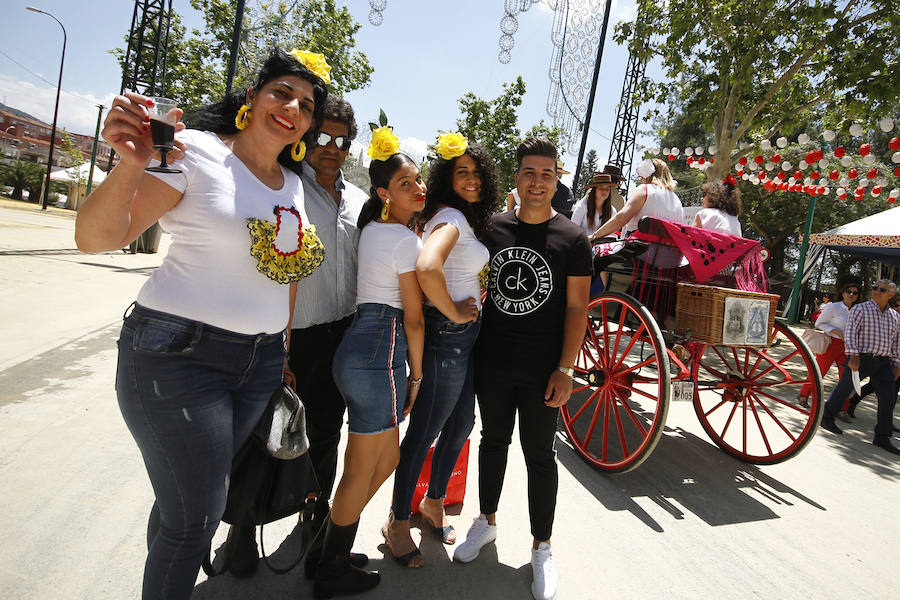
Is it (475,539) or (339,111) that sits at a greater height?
(339,111)

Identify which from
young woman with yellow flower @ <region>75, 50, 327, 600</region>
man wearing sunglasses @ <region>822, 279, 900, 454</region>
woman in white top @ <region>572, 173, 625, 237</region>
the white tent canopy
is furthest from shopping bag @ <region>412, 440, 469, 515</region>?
the white tent canopy

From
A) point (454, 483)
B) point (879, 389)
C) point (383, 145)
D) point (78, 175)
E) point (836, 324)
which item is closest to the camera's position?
point (383, 145)

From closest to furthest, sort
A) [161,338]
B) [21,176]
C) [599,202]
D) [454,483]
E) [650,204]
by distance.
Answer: [161,338] < [454,483] < [650,204] < [599,202] < [21,176]

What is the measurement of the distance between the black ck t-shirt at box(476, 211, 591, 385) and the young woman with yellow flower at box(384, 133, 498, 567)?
0.12m

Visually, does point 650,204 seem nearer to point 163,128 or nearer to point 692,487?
point 692,487

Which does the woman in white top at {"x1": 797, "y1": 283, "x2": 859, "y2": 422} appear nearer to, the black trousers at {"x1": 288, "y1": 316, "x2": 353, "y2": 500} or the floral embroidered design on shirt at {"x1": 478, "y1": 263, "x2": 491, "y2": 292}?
the floral embroidered design on shirt at {"x1": 478, "y1": 263, "x2": 491, "y2": 292}

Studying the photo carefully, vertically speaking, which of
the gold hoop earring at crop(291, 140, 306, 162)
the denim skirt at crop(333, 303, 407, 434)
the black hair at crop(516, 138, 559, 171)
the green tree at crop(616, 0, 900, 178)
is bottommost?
the denim skirt at crop(333, 303, 407, 434)

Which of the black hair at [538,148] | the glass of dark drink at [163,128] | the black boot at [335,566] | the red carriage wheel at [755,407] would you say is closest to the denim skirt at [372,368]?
the black boot at [335,566]

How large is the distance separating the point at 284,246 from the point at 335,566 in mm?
1357

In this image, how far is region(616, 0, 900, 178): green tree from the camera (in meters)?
8.61

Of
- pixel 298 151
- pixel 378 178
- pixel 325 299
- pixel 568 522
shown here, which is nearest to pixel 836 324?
pixel 568 522

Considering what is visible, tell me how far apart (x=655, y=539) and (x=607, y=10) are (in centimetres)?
1140

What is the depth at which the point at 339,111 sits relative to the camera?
7.29 ft

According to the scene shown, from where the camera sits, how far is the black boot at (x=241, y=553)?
2143 mm
